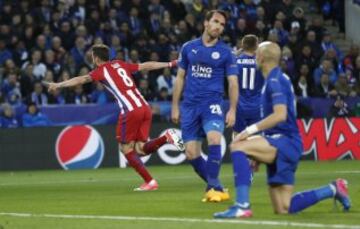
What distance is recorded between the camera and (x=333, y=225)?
10.3 metres

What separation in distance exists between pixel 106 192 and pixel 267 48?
233 inches

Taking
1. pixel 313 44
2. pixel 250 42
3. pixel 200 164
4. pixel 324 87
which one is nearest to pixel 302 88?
pixel 324 87

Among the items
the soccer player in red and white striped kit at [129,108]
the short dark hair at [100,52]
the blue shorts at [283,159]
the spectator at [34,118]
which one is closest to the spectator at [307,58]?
the spectator at [34,118]

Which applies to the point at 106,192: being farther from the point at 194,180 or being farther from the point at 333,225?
the point at 333,225

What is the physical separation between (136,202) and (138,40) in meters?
14.2

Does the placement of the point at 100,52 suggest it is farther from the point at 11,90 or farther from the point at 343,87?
the point at 343,87

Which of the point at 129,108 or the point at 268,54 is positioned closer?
the point at 268,54

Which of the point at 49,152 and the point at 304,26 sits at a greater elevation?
the point at 304,26

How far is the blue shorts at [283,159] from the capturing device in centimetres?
1111

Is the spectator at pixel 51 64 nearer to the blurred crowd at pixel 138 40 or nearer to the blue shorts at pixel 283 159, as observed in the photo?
A: the blurred crowd at pixel 138 40

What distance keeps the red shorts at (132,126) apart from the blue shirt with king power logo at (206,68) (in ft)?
9.32

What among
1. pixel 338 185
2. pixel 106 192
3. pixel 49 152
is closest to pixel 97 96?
pixel 49 152

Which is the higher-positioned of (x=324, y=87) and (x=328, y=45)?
(x=328, y=45)

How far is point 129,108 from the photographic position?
677 inches
